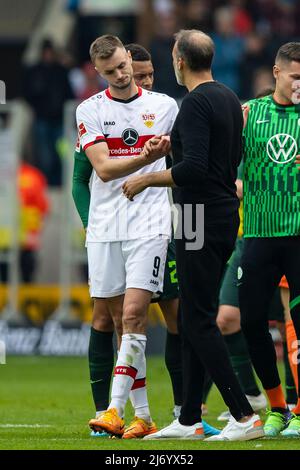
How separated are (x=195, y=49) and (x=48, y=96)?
40.0 ft

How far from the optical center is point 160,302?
31.7 feet

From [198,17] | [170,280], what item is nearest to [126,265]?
[170,280]

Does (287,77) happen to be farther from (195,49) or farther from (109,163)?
(109,163)

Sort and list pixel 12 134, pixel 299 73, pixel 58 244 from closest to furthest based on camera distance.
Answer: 1. pixel 299 73
2. pixel 12 134
3. pixel 58 244

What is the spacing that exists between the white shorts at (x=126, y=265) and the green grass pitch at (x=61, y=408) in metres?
1.00

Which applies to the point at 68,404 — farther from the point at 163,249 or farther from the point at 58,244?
the point at 58,244

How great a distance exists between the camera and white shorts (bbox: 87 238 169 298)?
897 centimetres

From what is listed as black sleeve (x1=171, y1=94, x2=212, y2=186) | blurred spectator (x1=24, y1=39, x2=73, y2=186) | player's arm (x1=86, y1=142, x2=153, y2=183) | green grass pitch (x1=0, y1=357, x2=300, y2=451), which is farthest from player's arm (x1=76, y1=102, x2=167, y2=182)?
blurred spectator (x1=24, y1=39, x2=73, y2=186)

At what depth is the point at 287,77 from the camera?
348 inches

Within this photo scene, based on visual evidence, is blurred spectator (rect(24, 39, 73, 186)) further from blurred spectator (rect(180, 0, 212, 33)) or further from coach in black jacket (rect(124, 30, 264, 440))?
coach in black jacket (rect(124, 30, 264, 440))

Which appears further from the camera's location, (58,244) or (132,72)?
(58,244)

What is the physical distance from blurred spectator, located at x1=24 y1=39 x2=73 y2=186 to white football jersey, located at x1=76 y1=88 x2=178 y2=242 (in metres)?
11.1

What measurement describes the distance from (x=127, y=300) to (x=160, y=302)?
2.62 ft

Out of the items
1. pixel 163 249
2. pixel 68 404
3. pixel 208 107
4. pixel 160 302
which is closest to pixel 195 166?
pixel 208 107
